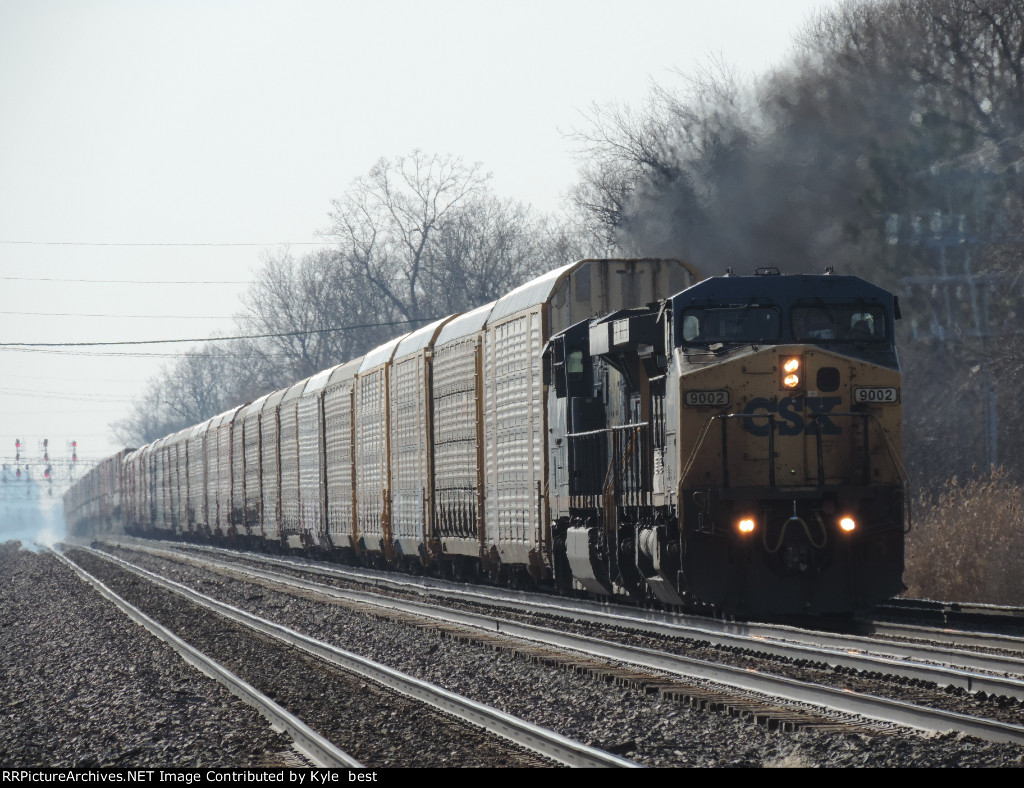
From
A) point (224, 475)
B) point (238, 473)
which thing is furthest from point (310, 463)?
point (224, 475)

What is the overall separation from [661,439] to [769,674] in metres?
3.63

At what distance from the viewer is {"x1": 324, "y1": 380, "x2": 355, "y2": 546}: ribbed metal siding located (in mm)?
24438

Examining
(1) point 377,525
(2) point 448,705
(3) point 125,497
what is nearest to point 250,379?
(3) point 125,497

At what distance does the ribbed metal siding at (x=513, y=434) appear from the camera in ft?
49.4

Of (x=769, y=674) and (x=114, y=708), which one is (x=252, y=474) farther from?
(x=769, y=674)

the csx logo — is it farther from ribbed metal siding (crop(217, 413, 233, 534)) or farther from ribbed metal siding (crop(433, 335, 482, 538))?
ribbed metal siding (crop(217, 413, 233, 534))

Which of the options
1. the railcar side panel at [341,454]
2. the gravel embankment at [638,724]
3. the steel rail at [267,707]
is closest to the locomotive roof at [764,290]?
the gravel embankment at [638,724]

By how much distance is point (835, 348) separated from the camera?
11398 mm

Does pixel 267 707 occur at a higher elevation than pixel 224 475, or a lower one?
lower

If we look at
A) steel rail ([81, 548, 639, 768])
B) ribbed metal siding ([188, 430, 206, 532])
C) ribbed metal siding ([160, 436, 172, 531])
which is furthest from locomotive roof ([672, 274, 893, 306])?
ribbed metal siding ([160, 436, 172, 531])

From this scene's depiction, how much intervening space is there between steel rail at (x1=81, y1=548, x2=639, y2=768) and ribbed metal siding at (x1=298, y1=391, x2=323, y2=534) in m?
12.2

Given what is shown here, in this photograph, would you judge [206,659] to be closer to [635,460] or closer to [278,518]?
[635,460]

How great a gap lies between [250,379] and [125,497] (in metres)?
36.6

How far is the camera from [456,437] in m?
18.0
